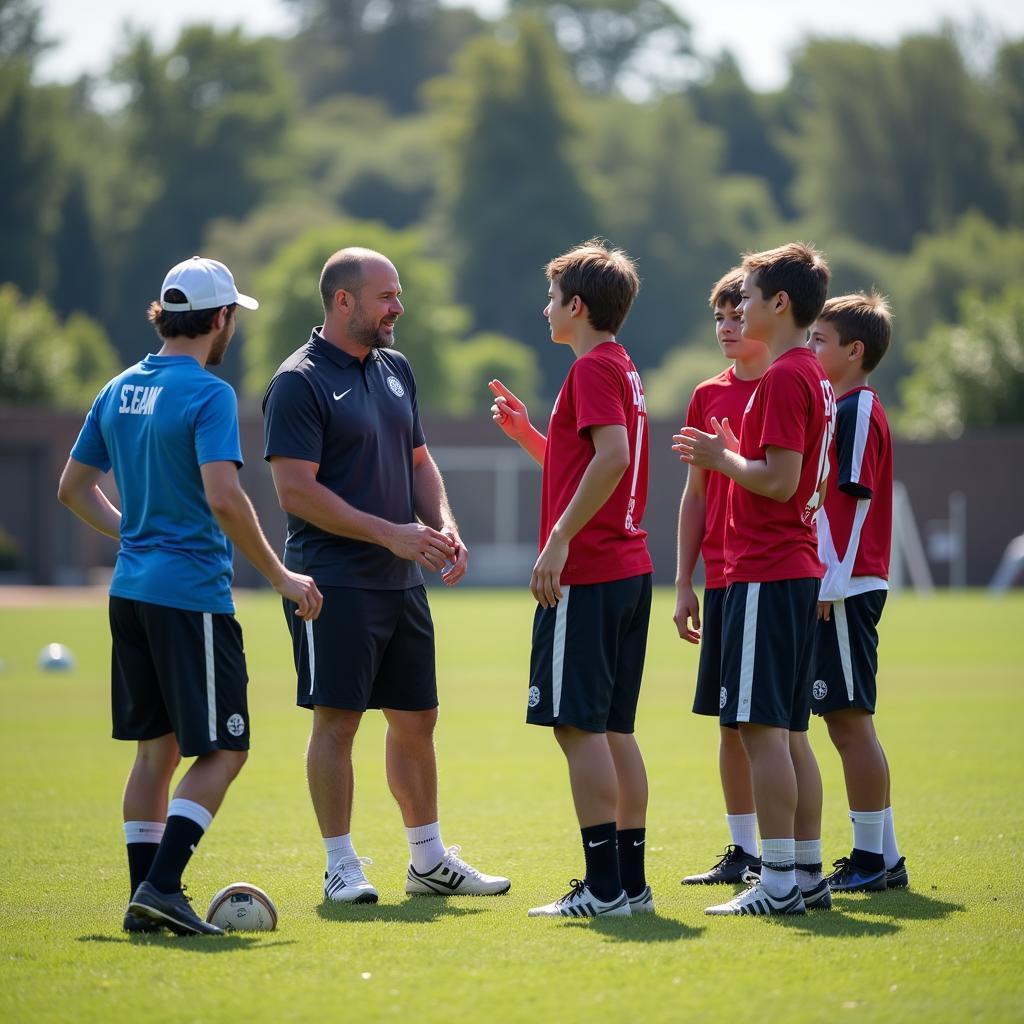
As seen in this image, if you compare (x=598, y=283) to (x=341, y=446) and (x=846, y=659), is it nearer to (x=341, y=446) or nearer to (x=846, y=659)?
(x=341, y=446)

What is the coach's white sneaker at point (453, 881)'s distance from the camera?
6664mm

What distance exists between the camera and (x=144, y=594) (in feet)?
19.2

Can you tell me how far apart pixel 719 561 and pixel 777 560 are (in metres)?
1.12

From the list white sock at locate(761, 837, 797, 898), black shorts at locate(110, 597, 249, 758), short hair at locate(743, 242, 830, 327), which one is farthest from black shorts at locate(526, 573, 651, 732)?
short hair at locate(743, 242, 830, 327)

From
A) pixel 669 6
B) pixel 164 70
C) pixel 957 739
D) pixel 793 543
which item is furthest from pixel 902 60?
pixel 793 543

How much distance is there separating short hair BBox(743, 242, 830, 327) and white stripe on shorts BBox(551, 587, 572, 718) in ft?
4.55

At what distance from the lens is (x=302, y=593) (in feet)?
19.4

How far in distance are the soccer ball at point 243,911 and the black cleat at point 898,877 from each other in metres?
2.55

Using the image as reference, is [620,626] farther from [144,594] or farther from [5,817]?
[5,817]

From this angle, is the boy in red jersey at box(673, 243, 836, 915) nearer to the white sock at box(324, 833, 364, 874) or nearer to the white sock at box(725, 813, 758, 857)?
the white sock at box(725, 813, 758, 857)

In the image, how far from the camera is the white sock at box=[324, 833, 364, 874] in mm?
6520

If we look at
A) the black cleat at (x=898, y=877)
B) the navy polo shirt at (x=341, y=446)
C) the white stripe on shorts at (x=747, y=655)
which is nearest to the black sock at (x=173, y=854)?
the navy polo shirt at (x=341, y=446)

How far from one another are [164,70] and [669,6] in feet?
126

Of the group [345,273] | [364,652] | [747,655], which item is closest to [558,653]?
[747,655]
